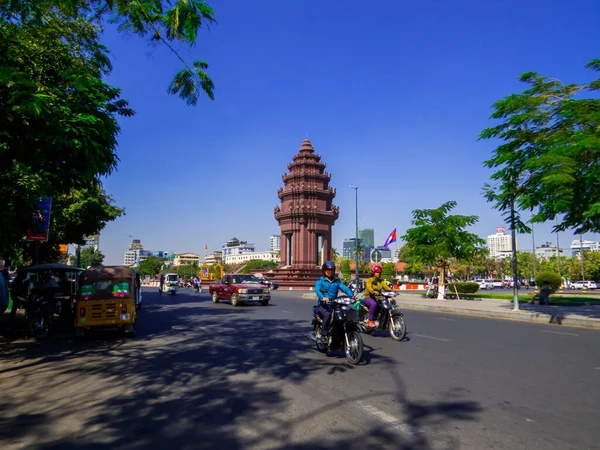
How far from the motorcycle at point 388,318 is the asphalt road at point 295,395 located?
0.45 metres

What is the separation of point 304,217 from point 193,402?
54087 millimetres

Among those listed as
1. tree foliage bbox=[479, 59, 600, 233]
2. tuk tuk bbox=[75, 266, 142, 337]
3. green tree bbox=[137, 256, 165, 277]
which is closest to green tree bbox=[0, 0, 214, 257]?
tuk tuk bbox=[75, 266, 142, 337]

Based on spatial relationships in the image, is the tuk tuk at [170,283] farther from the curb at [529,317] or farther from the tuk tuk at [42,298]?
the curb at [529,317]

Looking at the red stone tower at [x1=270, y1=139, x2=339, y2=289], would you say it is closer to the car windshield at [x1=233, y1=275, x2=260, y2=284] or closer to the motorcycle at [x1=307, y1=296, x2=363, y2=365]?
the car windshield at [x1=233, y1=275, x2=260, y2=284]

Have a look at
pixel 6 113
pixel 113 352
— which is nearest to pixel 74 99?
pixel 6 113

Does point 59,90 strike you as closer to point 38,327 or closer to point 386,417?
point 38,327

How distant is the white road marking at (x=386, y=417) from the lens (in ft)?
14.1

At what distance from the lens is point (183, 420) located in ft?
15.2

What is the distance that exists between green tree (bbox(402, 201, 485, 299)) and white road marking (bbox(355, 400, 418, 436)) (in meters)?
24.6

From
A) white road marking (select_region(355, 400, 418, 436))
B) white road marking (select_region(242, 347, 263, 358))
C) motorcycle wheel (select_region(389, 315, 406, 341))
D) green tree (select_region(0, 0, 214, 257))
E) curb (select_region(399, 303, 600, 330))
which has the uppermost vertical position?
green tree (select_region(0, 0, 214, 257))

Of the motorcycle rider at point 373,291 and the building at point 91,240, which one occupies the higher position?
the building at point 91,240

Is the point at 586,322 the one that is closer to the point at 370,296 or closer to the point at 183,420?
the point at 370,296

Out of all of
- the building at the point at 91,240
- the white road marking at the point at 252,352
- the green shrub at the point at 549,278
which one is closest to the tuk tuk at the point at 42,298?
the white road marking at the point at 252,352

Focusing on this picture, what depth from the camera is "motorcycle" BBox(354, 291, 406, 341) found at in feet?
33.5
